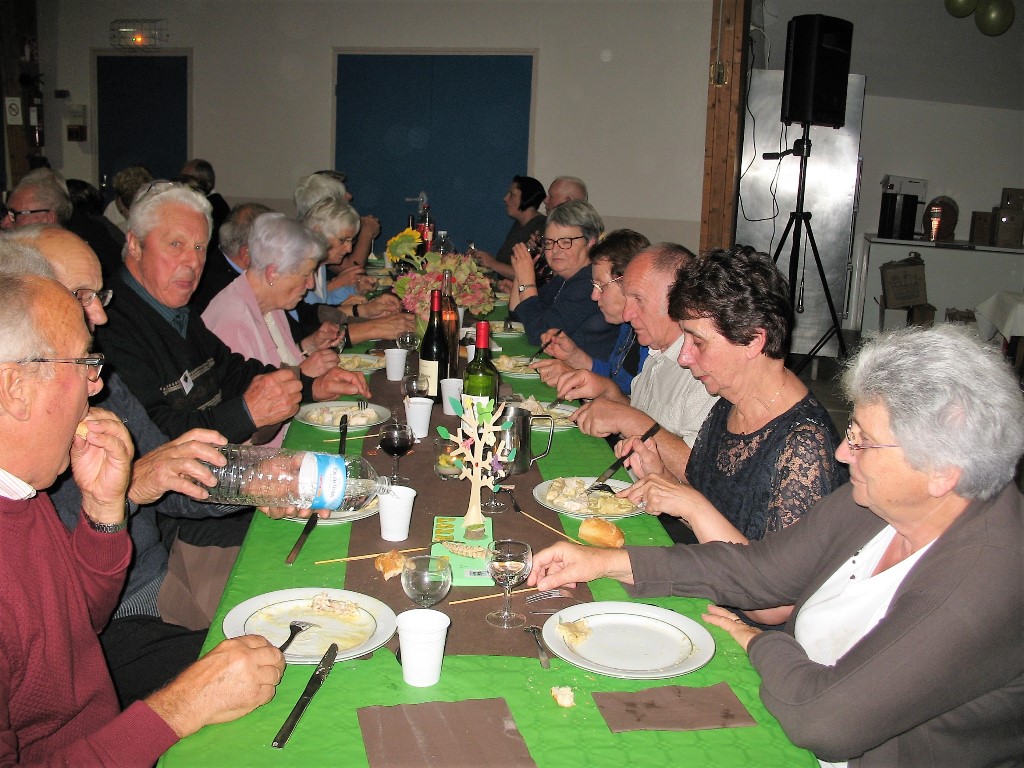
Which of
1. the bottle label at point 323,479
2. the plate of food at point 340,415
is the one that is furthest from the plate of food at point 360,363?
the bottle label at point 323,479

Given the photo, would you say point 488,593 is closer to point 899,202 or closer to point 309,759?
point 309,759

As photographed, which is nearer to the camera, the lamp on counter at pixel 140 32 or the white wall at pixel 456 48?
the white wall at pixel 456 48

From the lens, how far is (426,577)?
153 cm

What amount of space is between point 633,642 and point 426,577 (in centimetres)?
38

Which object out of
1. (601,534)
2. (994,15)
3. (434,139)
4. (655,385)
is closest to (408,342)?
(655,385)

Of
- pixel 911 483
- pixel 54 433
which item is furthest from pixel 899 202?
pixel 54 433

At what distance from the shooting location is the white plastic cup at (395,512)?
1.87 meters

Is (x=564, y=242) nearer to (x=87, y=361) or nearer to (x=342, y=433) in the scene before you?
(x=342, y=433)

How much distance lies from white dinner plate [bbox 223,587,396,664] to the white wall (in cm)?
769

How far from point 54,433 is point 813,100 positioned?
21.1 feet

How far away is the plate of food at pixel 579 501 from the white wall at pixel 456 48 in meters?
6.90

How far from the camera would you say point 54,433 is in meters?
1.35

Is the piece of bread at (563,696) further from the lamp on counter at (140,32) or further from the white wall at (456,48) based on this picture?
the lamp on counter at (140,32)

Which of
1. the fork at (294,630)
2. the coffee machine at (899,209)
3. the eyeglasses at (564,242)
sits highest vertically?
the coffee machine at (899,209)
